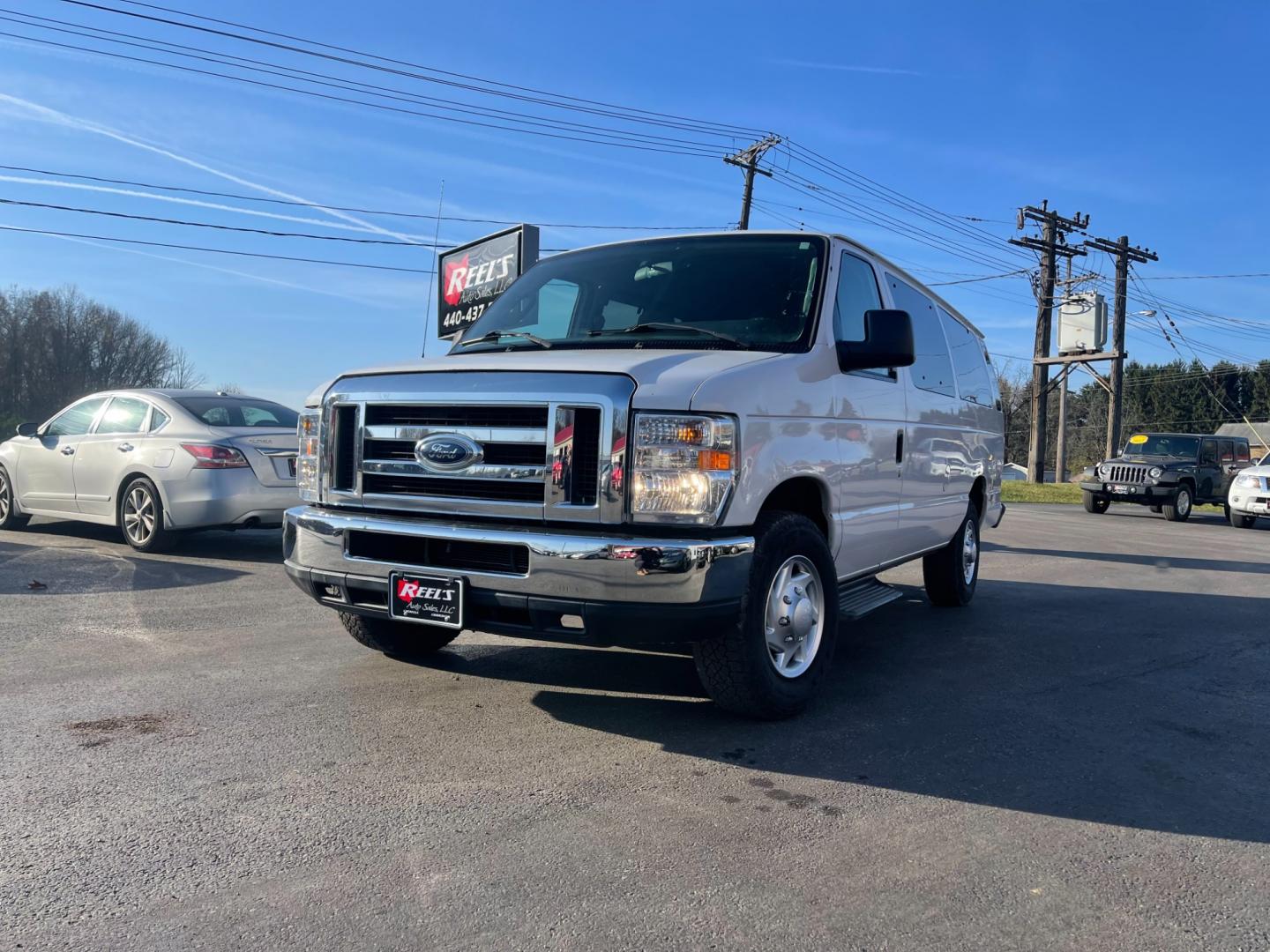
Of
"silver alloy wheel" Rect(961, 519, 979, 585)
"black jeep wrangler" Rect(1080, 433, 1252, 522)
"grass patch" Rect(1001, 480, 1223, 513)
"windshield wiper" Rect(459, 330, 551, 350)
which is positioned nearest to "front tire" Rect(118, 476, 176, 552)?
"windshield wiper" Rect(459, 330, 551, 350)

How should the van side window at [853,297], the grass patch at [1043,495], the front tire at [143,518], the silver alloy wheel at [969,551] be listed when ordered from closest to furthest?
the van side window at [853,297], the silver alloy wheel at [969,551], the front tire at [143,518], the grass patch at [1043,495]

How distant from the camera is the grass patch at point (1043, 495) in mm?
25484

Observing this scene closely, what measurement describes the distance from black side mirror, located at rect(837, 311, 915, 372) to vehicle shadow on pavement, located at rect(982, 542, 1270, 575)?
742 cm

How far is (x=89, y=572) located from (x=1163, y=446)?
20.6 meters

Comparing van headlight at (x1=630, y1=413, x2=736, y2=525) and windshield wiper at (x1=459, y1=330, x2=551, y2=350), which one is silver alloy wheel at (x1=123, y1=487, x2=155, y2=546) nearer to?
windshield wiper at (x1=459, y1=330, x2=551, y2=350)

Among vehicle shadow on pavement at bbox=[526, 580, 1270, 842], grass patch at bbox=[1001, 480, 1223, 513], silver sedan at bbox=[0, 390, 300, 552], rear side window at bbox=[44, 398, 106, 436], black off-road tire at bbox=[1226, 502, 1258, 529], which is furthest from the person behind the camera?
grass patch at bbox=[1001, 480, 1223, 513]

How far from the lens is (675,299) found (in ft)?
15.6

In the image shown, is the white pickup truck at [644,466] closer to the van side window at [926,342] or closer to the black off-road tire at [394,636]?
the black off-road tire at [394,636]

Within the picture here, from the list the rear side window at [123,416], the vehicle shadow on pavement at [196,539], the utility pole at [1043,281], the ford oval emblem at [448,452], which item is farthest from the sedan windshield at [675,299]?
the utility pole at [1043,281]

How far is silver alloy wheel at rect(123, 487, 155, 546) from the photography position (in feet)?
27.6

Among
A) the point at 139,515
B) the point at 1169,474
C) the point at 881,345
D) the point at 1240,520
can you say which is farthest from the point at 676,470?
the point at 1169,474

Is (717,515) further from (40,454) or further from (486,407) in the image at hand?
(40,454)

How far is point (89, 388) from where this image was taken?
59.8m

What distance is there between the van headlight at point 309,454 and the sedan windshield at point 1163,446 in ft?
67.0
